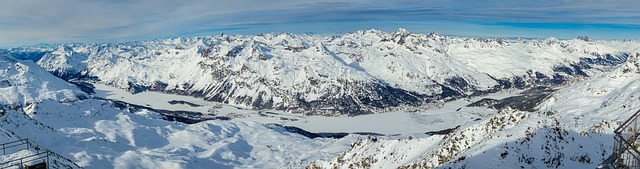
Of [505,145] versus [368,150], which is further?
[368,150]

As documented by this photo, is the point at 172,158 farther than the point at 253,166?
No

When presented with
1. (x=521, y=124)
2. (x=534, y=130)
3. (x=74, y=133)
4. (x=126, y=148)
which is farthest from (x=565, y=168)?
(x=74, y=133)

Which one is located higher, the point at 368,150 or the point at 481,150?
the point at 481,150

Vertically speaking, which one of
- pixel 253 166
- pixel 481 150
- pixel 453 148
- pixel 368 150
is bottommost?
pixel 253 166

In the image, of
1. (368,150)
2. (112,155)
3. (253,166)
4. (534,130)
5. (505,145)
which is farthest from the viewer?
(253,166)

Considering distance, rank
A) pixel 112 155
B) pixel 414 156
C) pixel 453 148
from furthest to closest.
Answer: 1. pixel 112 155
2. pixel 414 156
3. pixel 453 148

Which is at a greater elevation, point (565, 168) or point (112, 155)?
point (565, 168)

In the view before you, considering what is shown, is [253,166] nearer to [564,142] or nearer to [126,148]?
[126,148]

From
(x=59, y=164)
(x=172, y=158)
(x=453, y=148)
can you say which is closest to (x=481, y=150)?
(x=453, y=148)

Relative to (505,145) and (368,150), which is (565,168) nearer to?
(505,145)
